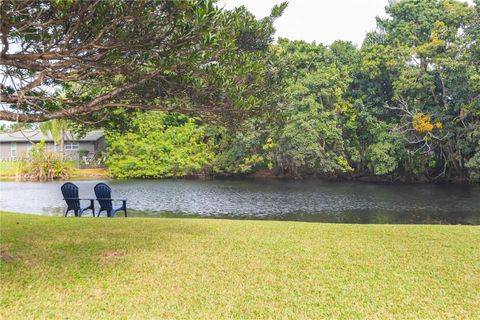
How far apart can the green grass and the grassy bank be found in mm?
25764

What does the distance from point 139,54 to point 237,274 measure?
137 inches

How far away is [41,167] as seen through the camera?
30.2 metres

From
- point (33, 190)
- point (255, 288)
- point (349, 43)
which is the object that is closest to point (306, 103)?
point (349, 43)

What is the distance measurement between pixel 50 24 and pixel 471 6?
26.8 meters

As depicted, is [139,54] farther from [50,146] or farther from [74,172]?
[50,146]

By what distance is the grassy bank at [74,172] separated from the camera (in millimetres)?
31625

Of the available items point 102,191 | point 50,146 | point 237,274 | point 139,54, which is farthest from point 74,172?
point 237,274

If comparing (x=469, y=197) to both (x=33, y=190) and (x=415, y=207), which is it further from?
(x=33, y=190)

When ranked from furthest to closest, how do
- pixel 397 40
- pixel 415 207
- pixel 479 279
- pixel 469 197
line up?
pixel 397 40 → pixel 469 197 → pixel 415 207 → pixel 479 279

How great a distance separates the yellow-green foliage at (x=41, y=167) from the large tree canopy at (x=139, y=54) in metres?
26.6

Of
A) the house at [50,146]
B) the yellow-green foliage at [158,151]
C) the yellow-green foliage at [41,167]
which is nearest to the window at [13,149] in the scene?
the house at [50,146]

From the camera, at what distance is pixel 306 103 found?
25922 millimetres

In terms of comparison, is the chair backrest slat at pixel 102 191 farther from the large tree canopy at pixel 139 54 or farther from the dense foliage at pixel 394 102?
the dense foliage at pixel 394 102

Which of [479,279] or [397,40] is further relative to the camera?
[397,40]
